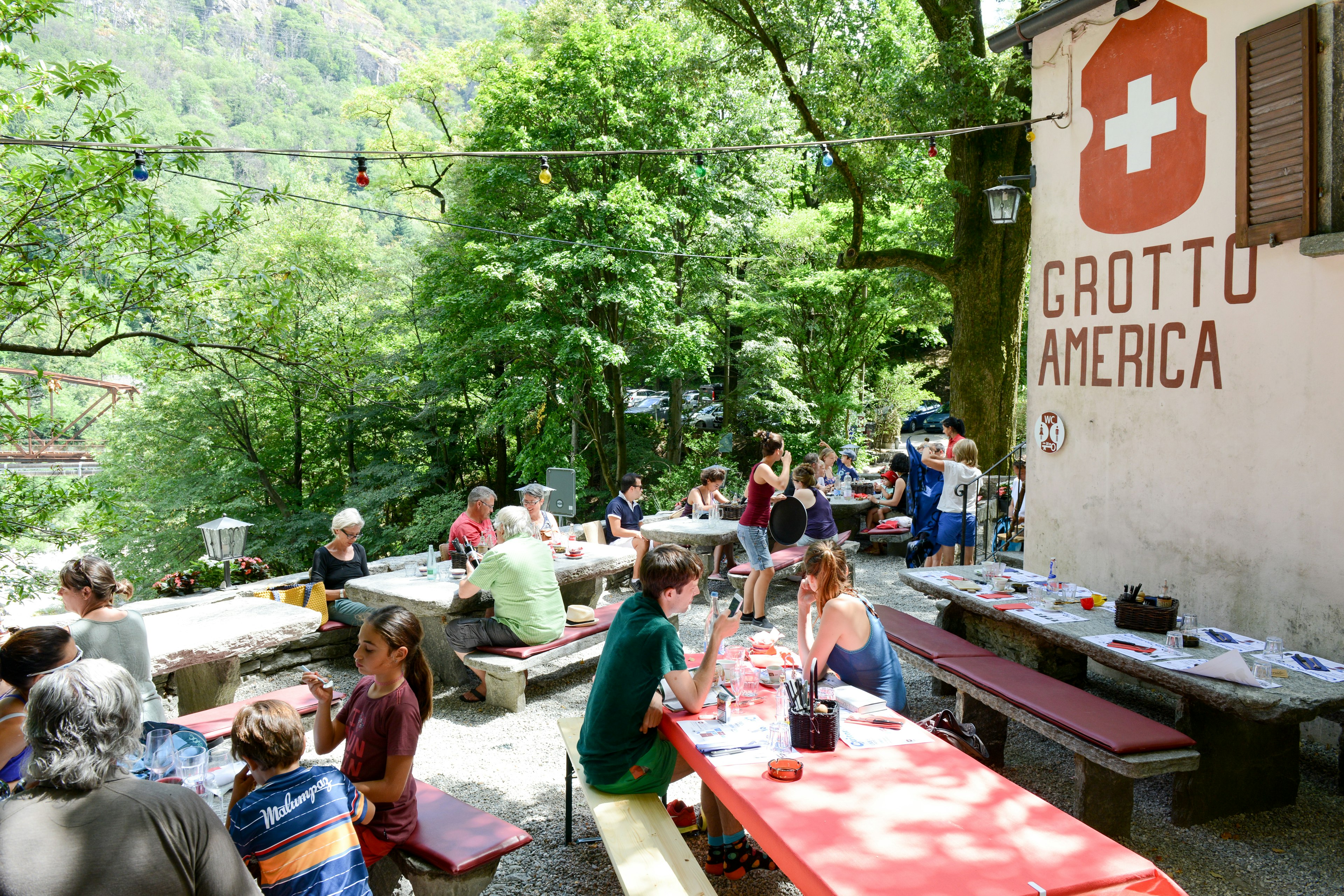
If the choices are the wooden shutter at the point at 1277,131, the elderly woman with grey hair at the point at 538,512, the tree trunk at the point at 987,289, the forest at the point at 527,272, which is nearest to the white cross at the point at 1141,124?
the wooden shutter at the point at 1277,131

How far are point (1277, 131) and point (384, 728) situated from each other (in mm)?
5967

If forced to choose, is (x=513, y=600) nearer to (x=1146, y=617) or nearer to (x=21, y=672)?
(x=21, y=672)

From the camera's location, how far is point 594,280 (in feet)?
51.2

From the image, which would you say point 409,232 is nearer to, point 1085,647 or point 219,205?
point 219,205

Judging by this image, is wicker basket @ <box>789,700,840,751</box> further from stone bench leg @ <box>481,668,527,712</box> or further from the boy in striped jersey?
stone bench leg @ <box>481,668,527,712</box>

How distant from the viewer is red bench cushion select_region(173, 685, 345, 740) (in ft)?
14.7

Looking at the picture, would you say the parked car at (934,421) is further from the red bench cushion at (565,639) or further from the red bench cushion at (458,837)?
the red bench cushion at (458,837)

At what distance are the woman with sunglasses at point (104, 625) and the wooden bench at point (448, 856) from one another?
1624 millimetres

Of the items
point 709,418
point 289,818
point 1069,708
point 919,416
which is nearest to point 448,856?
point 289,818

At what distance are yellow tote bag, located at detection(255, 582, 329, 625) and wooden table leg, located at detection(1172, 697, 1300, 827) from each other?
591 centimetres

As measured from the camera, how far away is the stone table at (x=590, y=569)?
7.14m

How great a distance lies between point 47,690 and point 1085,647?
479cm

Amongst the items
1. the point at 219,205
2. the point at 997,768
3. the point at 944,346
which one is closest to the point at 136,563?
the point at 219,205

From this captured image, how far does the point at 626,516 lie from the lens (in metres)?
8.87
